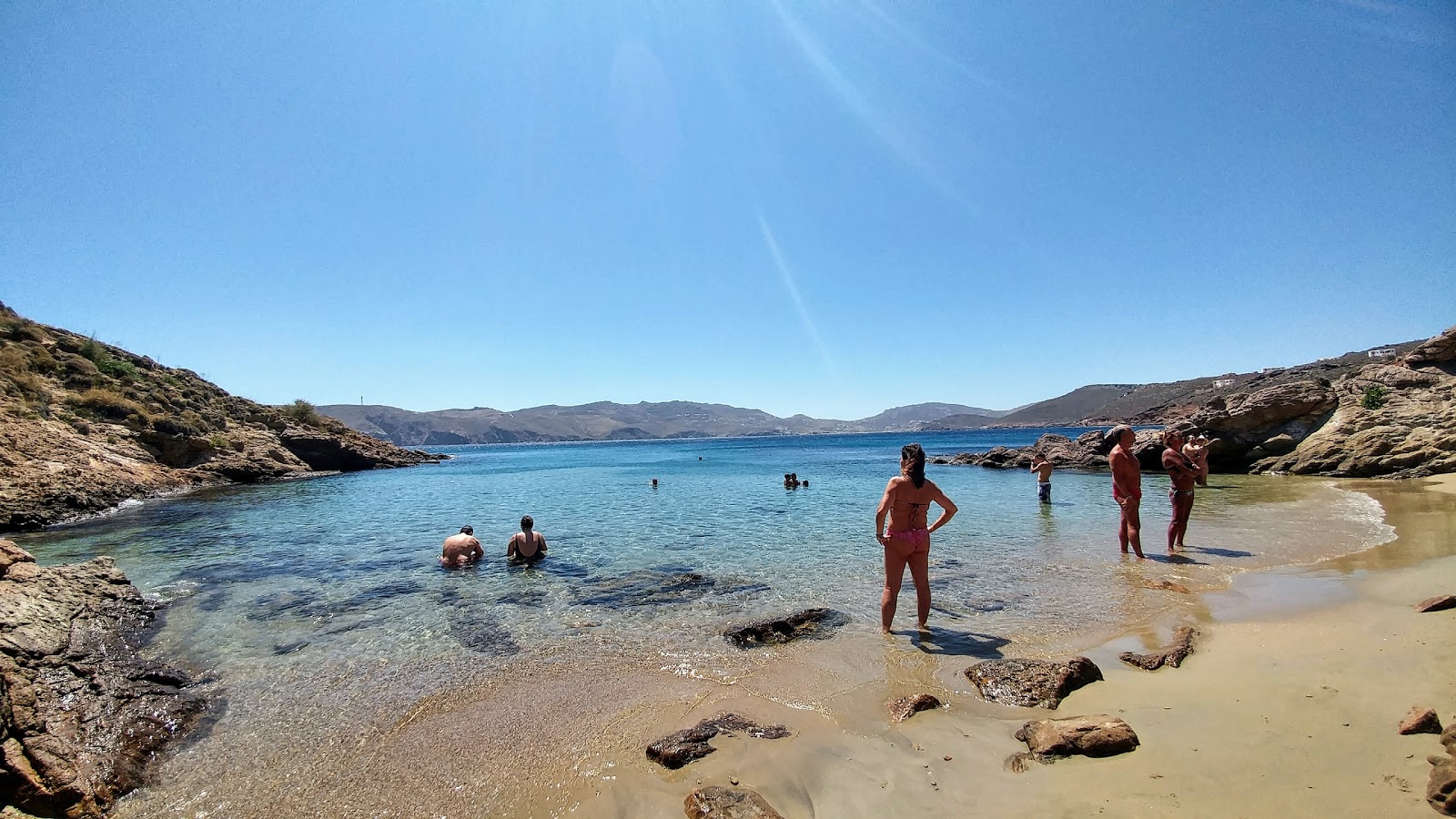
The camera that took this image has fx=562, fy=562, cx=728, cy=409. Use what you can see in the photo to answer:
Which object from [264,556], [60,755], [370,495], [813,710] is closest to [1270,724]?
[813,710]

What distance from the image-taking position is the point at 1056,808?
3234 mm

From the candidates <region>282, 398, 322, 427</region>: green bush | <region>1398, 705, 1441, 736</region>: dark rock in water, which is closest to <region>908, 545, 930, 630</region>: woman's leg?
Answer: <region>1398, 705, 1441, 736</region>: dark rock in water

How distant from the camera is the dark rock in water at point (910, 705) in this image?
15.3 ft

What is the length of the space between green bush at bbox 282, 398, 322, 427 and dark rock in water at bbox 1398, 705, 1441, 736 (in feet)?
208

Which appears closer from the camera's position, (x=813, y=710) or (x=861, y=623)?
(x=813, y=710)

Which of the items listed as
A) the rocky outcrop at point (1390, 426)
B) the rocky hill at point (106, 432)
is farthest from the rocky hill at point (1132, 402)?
the rocky hill at point (106, 432)

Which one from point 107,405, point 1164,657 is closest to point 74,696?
point 1164,657

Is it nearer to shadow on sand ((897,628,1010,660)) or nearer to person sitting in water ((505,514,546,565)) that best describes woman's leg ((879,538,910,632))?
shadow on sand ((897,628,1010,660))

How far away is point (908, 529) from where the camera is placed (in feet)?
22.5

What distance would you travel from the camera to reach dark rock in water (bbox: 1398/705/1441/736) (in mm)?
3438

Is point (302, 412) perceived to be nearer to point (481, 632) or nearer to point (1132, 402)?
point (481, 632)

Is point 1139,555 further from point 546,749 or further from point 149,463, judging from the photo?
point 149,463

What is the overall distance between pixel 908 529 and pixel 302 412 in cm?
6187

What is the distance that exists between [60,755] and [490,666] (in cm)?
322
